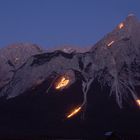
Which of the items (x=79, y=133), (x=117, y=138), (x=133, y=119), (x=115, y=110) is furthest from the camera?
(x=115, y=110)

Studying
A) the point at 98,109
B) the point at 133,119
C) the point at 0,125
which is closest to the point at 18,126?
the point at 0,125

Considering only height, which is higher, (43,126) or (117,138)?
(117,138)

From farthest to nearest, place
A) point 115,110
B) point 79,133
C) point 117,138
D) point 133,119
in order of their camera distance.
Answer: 1. point 115,110
2. point 133,119
3. point 79,133
4. point 117,138

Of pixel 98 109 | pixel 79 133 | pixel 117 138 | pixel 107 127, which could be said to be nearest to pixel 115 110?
pixel 98 109

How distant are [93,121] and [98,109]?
12083 mm

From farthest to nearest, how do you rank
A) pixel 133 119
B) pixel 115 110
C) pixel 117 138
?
pixel 115 110
pixel 133 119
pixel 117 138

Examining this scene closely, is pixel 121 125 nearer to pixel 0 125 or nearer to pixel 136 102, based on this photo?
pixel 136 102

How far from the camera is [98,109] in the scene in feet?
652

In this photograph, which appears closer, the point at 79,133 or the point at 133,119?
the point at 79,133

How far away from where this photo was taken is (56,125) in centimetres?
18738

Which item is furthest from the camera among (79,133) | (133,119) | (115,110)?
(115,110)

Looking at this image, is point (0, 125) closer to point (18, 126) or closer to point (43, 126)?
point (18, 126)

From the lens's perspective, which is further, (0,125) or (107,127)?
(0,125)

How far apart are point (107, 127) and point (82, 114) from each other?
1842 centimetres
